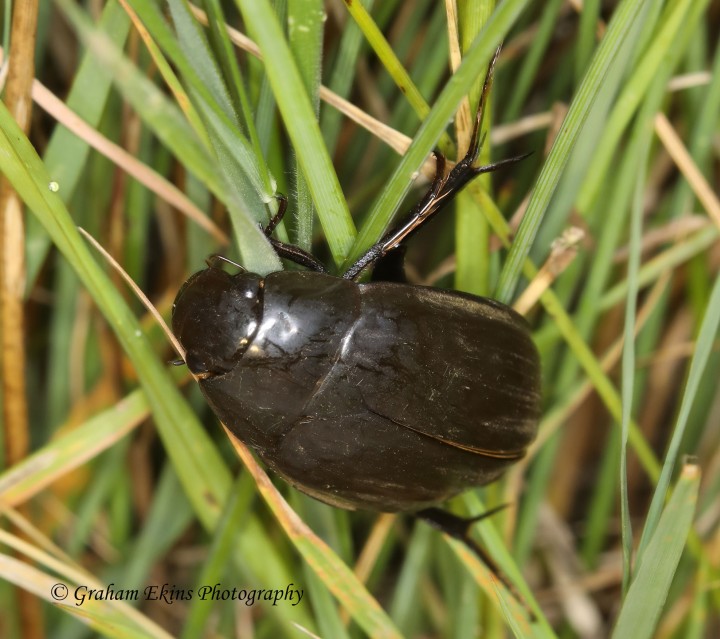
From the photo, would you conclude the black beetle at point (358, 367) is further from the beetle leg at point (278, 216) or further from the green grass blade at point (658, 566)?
the green grass blade at point (658, 566)

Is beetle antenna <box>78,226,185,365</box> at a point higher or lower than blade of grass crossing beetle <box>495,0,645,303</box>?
lower

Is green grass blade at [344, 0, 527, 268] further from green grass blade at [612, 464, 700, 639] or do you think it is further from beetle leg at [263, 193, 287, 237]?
green grass blade at [612, 464, 700, 639]

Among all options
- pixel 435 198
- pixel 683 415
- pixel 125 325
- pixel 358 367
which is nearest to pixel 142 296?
pixel 125 325

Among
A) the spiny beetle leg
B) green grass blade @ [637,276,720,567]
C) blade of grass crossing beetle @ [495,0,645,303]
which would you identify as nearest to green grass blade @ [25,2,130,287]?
blade of grass crossing beetle @ [495,0,645,303]

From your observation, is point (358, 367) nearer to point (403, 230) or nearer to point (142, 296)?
point (403, 230)

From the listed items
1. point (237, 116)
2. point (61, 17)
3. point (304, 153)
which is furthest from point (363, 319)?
point (61, 17)

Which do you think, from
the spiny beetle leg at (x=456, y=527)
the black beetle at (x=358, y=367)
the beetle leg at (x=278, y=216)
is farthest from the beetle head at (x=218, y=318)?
the spiny beetle leg at (x=456, y=527)

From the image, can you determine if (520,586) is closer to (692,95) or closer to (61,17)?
(692,95)
